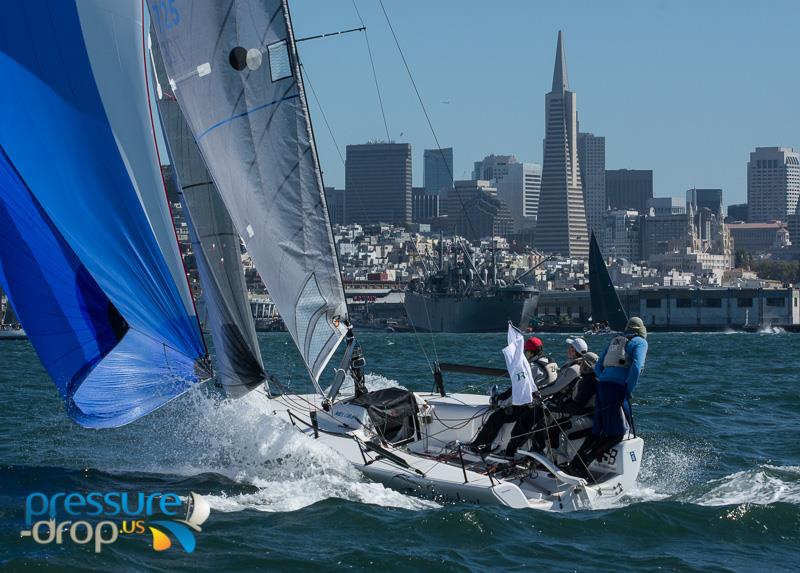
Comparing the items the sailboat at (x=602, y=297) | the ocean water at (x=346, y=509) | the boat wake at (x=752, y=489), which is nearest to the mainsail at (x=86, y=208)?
the ocean water at (x=346, y=509)

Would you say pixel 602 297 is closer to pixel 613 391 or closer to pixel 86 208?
pixel 613 391

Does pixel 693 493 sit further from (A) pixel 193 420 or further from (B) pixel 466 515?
(A) pixel 193 420

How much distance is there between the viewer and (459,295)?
8856 cm

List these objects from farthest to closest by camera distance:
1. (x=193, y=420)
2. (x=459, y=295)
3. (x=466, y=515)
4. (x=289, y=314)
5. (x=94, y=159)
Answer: (x=459, y=295) → (x=193, y=420) → (x=289, y=314) → (x=94, y=159) → (x=466, y=515)

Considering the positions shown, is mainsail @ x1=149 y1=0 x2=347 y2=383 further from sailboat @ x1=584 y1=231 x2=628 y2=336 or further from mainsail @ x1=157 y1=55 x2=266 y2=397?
sailboat @ x1=584 y1=231 x2=628 y2=336

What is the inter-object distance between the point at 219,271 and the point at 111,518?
2878 millimetres

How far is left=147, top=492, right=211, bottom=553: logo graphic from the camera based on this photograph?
8773 millimetres

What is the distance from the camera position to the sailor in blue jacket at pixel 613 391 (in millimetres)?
10750

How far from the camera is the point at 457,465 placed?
10812 millimetres

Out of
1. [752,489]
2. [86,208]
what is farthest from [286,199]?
[752,489]

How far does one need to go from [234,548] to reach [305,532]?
0.66 metres

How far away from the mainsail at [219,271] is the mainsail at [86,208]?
0.87m

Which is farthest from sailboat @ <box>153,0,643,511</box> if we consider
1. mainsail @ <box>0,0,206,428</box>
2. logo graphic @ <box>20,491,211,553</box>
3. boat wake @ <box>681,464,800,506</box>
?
logo graphic @ <box>20,491,211,553</box>

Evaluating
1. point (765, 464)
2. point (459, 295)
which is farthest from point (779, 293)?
point (765, 464)
